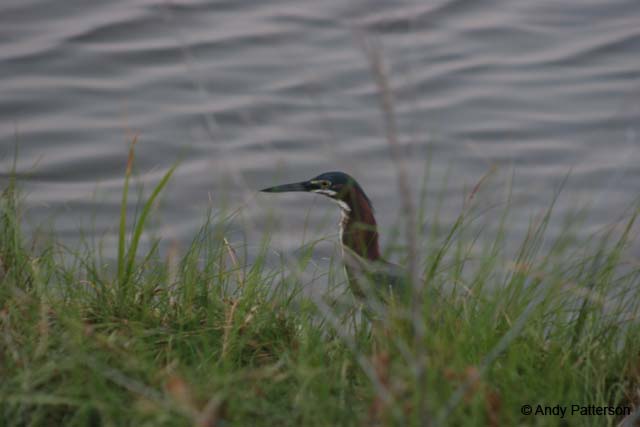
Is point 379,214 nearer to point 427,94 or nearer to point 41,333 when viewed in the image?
point 427,94

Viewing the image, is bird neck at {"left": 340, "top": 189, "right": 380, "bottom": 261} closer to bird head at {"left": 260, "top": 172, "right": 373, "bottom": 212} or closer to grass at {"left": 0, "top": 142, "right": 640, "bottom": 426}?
bird head at {"left": 260, "top": 172, "right": 373, "bottom": 212}

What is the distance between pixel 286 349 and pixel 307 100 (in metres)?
5.36

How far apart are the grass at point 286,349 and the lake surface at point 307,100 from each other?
2.31m

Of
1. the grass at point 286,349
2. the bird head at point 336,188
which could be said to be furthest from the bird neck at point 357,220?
the grass at point 286,349

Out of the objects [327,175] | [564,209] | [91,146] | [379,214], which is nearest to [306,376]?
[327,175]

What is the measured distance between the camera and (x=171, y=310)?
3.40 metres

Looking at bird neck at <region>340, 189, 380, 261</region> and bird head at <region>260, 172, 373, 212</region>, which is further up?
bird head at <region>260, 172, 373, 212</region>

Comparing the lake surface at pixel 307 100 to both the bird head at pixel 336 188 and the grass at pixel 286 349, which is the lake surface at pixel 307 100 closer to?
the bird head at pixel 336 188

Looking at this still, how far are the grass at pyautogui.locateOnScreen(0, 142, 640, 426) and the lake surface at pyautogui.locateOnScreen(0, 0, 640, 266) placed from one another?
231cm

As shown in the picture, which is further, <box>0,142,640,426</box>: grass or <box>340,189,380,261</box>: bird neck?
<box>340,189,380,261</box>: bird neck

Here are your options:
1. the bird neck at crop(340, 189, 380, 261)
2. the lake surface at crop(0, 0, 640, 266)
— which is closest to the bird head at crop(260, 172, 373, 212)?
the bird neck at crop(340, 189, 380, 261)

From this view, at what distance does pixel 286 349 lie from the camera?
10.1 ft

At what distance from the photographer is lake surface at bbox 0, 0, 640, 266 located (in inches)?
273

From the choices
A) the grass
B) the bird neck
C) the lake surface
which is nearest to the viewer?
the grass
